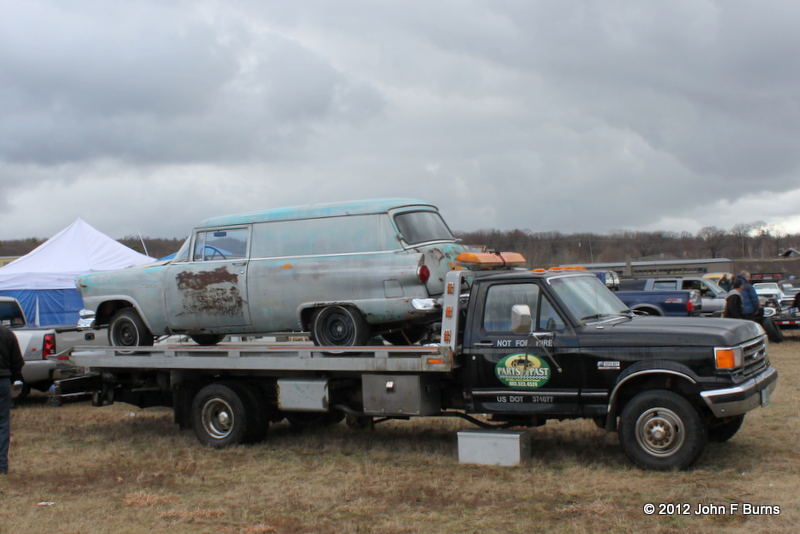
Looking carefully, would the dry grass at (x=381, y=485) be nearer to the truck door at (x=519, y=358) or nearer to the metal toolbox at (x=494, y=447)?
the metal toolbox at (x=494, y=447)

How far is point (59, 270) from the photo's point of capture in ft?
67.3

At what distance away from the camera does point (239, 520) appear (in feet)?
18.4

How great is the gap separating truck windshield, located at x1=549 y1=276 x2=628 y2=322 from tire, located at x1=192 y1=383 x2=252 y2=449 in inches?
145

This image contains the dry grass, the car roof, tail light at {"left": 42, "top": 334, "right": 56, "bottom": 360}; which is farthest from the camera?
tail light at {"left": 42, "top": 334, "right": 56, "bottom": 360}

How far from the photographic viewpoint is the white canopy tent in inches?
782

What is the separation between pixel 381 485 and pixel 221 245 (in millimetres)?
3633

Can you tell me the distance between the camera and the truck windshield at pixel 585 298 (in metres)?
6.81

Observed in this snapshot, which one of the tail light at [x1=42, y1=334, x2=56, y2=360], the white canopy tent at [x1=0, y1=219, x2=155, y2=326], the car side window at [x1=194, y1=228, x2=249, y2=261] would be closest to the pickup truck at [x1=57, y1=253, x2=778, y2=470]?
the car side window at [x1=194, y1=228, x2=249, y2=261]

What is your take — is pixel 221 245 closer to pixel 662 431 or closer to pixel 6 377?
pixel 6 377

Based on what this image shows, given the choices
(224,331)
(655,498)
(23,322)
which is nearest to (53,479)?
(224,331)

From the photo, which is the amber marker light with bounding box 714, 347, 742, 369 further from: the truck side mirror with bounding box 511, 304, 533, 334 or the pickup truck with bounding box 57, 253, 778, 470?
the truck side mirror with bounding box 511, 304, 533, 334

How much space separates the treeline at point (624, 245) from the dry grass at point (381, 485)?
22178mm

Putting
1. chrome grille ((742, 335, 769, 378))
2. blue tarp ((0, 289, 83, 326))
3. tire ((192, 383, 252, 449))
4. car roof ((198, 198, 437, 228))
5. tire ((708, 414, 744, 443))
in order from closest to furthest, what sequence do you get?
chrome grille ((742, 335, 769, 378)) < tire ((708, 414, 744, 443)) < car roof ((198, 198, 437, 228)) < tire ((192, 383, 252, 449)) < blue tarp ((0, 289, 83, 326))

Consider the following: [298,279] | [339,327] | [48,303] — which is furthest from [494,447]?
[48,303]
